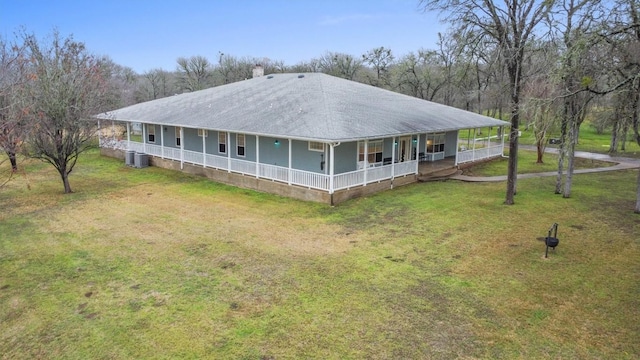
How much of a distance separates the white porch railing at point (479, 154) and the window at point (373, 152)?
6.50 metres

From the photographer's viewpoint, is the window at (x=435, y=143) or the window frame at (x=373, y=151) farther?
the window at (x=435, y=143)

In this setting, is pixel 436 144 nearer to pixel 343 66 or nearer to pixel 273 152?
pixel 273 152

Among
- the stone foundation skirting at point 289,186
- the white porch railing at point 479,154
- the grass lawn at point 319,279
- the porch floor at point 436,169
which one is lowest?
the grass lawn at point 319,279

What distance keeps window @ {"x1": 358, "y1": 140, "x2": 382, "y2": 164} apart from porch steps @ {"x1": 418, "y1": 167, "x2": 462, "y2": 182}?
7.79ft

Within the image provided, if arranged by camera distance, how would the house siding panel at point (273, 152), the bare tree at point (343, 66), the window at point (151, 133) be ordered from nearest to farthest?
the house siding panel at point (273, 152), the window at point (151, 133), the bare tree at point (343, 66)

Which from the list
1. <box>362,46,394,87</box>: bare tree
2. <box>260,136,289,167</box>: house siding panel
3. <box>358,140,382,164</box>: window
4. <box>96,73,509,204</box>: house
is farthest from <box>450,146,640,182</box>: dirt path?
<box>362,46,394,87</box>: bare tree

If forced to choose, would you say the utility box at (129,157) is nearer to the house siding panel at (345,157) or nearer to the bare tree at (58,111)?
the bare tree at (58,111)

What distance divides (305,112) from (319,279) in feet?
34.9

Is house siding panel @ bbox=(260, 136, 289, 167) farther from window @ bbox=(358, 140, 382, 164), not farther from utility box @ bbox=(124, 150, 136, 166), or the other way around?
utility box @ bbox=(124, 150, 136, 166)

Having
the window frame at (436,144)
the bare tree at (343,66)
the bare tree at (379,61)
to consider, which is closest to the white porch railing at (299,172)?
the window frame at (436,144)

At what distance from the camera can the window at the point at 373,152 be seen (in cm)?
1894

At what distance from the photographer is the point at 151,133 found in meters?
26.8

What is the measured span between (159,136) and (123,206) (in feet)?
36.7

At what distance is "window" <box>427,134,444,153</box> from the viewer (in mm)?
23906
